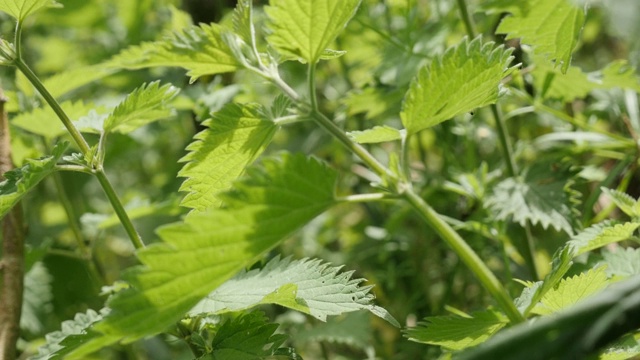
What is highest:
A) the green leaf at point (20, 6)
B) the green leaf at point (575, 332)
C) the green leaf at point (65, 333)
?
the green leaf at point (20, 6)

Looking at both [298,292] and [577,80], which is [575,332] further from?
[577,80]

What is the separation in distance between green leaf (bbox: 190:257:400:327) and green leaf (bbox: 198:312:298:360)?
0.04 meters

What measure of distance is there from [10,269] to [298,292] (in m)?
0.45

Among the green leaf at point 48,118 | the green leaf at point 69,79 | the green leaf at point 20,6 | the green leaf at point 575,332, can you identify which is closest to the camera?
the green leaf at point 575,332

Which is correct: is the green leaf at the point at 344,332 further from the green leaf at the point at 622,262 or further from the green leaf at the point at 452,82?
the green leaf at the point at 452,82

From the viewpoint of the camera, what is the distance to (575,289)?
685 mm

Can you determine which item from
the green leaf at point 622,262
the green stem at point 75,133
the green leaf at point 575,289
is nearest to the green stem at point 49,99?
the green stem at point 75,133

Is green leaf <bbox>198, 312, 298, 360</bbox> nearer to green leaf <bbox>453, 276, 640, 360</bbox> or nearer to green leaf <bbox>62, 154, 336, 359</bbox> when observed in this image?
green leaf <bbox>62, 154, 336, 359</bbox>

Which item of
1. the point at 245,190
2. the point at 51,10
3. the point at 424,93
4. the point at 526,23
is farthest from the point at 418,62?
the point at 51,10

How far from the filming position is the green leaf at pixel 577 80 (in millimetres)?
1074

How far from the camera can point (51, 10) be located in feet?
5.81

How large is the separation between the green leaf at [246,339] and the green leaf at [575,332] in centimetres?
37

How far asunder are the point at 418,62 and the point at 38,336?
877 mm

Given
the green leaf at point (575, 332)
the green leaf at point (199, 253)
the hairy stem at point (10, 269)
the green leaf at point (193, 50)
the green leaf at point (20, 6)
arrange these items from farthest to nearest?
the hairy stem at point (10, 269) < the green leaf at point (20, 6) < the green leaf at point (193, 50) < the green leaf at point (199, 253) < the green leaf at point (575, 332)
